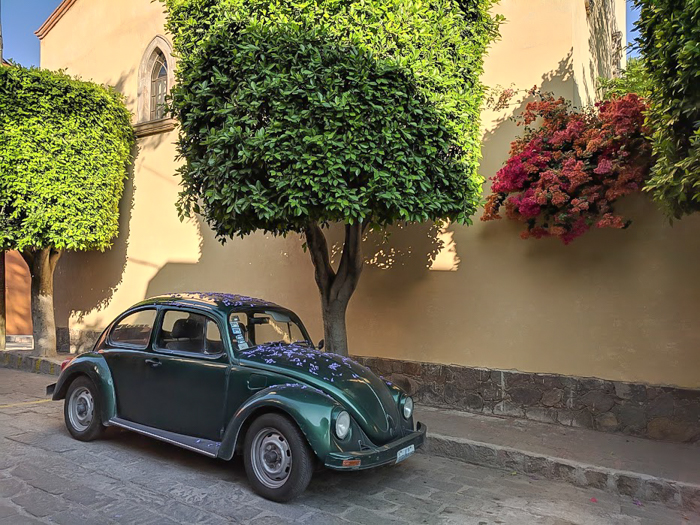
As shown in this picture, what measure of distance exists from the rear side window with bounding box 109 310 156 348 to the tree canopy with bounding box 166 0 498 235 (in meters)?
1.35

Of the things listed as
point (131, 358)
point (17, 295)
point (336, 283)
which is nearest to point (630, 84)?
point (336, 283)

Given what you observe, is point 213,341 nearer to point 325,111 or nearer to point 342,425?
point 342,425

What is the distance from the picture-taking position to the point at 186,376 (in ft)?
16.6

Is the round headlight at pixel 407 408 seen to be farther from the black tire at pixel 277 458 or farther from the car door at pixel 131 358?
the car door at pixel 131 358

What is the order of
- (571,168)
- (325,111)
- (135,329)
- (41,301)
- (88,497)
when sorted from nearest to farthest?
(88,497), (325,111), (135,329), (571,168), (41,301)

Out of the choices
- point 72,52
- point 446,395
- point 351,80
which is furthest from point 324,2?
point 72,52

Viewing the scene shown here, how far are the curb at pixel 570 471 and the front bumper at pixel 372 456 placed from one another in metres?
1.20

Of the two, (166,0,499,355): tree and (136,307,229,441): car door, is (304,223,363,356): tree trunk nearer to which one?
(166,0,499,355): tree

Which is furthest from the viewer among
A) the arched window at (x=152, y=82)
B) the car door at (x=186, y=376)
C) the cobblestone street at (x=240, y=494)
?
the arched window at (x=152, y=82)

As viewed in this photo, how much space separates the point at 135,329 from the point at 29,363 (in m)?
6.57

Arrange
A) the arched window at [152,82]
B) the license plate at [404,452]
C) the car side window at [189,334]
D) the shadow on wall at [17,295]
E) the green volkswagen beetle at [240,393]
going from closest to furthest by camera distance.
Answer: the green volkswagen beetle at [240,393], the license plate at [404,452], the car side window at [189,334], the arched window at [152,82], the shadow on wall at [17,295]

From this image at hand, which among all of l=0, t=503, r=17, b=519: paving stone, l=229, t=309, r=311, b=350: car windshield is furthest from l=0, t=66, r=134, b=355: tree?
l=0, t=503, r=17, b=519: paving stone

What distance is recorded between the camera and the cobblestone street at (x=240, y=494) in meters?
4.05

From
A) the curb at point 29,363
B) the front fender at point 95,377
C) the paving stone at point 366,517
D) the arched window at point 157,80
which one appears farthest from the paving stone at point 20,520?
the arched window at point 157,80
